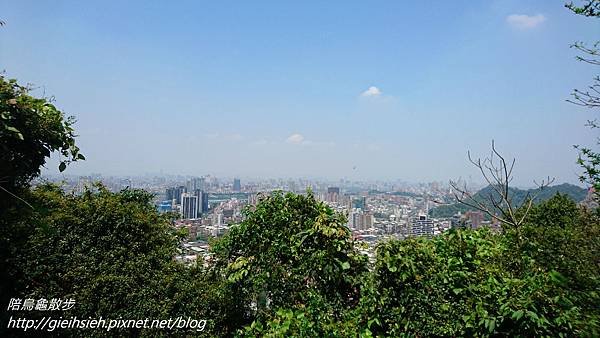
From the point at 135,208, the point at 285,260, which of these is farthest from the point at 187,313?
the point at 135,208

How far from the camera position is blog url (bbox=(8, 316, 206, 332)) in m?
3.10

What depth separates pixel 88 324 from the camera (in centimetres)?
310

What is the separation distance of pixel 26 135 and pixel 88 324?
1774mm

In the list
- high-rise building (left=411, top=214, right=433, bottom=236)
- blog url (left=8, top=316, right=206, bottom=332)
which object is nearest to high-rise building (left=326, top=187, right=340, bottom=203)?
high-rise building (left=411, top=214, right=433, bottom=236)

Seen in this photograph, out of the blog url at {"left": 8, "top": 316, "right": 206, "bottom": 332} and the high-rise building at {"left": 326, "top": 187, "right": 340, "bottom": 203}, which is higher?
the high-rise building at {"left": 326, "top": 187, "right": 340, "bottom": 203}

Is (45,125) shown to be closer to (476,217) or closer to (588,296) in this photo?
(588,296)

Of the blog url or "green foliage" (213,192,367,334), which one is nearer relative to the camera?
the blog url

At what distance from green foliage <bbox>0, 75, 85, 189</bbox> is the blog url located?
4.23 feet

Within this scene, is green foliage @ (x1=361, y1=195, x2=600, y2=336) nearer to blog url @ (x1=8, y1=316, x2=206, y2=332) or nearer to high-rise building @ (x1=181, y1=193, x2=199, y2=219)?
blog url @ (x1=8, y1=316, x2=206, y2=332)

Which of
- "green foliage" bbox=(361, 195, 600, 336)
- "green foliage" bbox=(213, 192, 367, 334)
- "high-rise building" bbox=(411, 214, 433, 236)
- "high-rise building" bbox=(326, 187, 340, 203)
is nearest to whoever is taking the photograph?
"green foliage" bbox=(361, 195, 600, 336)

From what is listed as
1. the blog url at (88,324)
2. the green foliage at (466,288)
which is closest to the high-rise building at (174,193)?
the blog url at (88,324)

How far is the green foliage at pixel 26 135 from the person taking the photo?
8.48 feet

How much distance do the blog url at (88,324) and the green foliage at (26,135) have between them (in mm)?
1289

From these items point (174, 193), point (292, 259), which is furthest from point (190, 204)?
point (292, 259)
